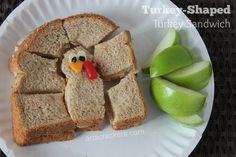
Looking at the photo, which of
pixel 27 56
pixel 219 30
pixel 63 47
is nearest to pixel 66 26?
pixel 63 47

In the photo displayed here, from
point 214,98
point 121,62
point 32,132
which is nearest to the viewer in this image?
point 32,132

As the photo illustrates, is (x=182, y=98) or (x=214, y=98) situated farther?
(x=214, y=98)

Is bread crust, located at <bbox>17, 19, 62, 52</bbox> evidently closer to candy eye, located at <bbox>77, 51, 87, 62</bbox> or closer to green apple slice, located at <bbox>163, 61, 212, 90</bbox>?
candy eye, located at <bbox>77, 51, 87, 62</bbox>

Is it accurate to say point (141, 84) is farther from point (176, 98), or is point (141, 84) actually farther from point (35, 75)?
point (35, 75)

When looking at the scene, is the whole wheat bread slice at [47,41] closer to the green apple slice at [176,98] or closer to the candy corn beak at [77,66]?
the candy corn beak at [77,66]

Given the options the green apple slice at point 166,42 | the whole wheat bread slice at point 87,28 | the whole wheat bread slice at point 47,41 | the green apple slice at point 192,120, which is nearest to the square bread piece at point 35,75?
the whole wheat bread slice at point 47,41

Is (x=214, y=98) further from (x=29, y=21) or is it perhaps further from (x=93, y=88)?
(x=29, y=21)

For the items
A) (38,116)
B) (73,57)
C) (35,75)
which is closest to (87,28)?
(73,57)
